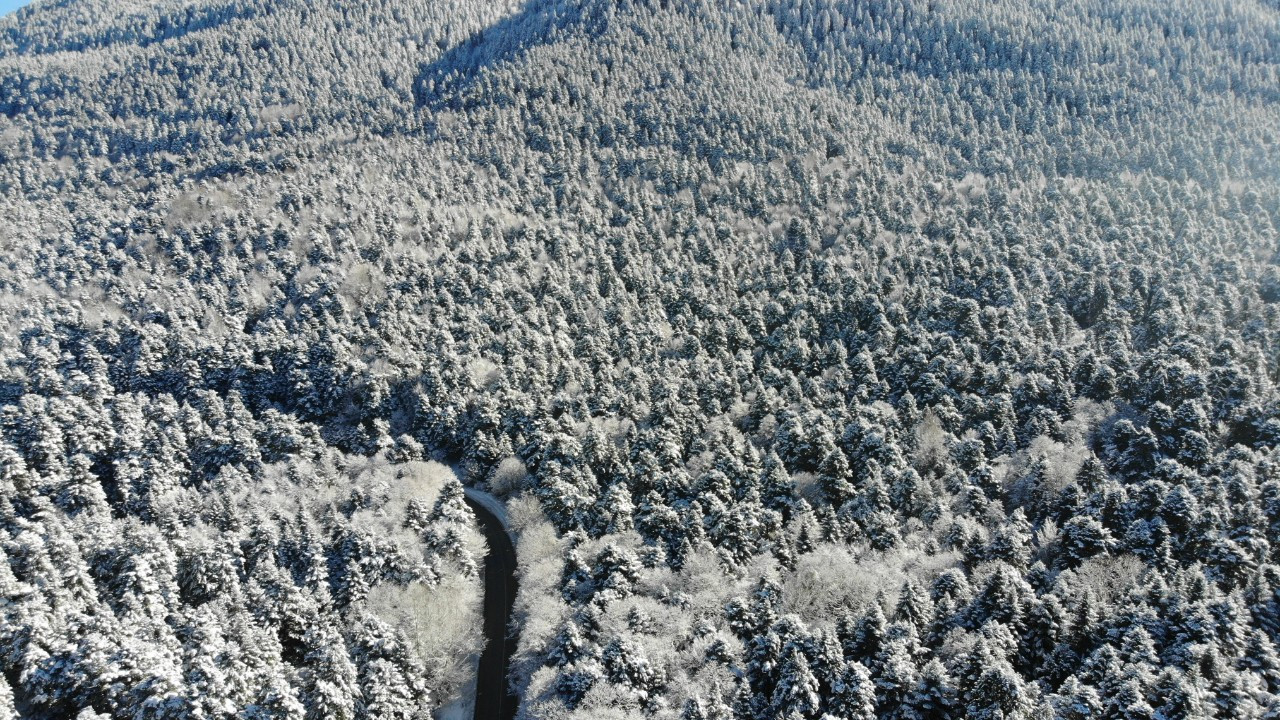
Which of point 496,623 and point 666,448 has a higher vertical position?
point 666,448

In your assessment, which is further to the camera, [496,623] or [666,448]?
[666,448]

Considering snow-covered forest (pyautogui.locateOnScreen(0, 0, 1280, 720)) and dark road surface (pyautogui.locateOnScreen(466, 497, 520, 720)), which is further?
dark road surface (pyautogui.locateOnScreen(466, 497, 520, 720))

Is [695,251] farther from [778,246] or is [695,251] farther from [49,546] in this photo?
[49,546]

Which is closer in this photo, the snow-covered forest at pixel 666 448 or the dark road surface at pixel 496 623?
the snow-covered forest at pixel 666 448

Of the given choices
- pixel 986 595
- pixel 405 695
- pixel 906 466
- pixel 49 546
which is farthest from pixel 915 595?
pixel 49 546
